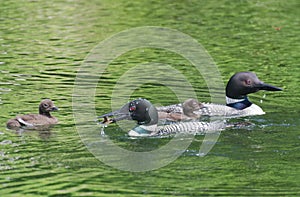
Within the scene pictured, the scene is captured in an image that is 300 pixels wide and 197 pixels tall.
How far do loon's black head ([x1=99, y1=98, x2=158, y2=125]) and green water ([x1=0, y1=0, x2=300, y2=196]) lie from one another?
26 centimetres

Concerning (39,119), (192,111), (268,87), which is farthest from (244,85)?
(39,119)

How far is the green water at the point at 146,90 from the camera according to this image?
908 centimetres

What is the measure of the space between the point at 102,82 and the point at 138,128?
3.07 m

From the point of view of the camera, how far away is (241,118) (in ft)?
41.3

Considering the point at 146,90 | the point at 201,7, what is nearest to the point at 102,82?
the point at 146,90

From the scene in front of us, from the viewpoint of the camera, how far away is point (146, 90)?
1359 cm

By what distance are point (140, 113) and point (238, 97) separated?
7.88ft

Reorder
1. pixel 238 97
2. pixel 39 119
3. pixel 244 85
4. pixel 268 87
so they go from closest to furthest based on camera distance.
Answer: pixel 39 119 < pixel 268 87 < pixel 244 85 < pixel 238 97

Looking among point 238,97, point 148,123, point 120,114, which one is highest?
point 120,114

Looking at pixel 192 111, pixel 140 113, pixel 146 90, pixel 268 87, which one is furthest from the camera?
pixel 146 90

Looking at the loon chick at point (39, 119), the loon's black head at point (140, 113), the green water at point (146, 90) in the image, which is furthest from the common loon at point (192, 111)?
the loon chick at point (39, 119)

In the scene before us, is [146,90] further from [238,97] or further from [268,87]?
[268,87]

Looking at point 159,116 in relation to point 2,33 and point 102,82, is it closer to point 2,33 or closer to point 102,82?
point 102,82

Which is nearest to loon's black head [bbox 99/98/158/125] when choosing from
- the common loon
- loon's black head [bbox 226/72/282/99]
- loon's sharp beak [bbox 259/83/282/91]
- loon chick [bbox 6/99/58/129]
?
the common loon
